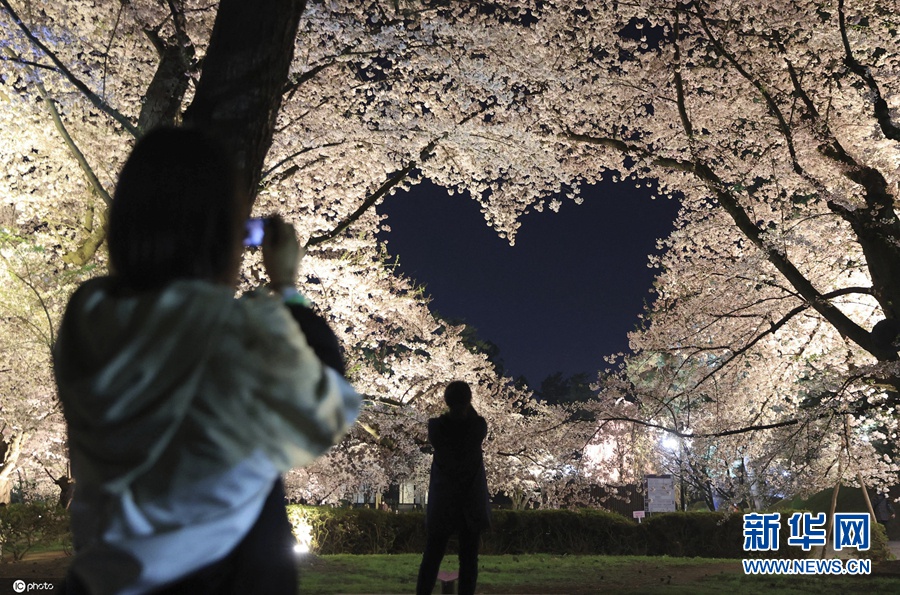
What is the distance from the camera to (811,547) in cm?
1229

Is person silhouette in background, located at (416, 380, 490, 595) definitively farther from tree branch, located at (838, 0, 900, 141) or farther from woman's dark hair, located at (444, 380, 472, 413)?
tree branch, located at (838, 0, 900, 141)

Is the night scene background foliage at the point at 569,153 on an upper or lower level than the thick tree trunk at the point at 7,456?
A: upper

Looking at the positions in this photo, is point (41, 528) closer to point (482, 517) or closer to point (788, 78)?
point (482, 517)

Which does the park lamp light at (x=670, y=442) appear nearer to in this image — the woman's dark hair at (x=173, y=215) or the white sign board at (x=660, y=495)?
the white sign board at (x=660, y=495)

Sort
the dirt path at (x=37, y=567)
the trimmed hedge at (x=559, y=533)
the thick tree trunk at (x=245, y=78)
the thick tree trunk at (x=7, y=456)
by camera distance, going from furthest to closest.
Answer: the thick tree trunk at (x=7, y=456), the trimmed hedge at (x=559, y=533), the dirt path at (x=37, y=567), the thick tree trunk at (x=245, y=78)

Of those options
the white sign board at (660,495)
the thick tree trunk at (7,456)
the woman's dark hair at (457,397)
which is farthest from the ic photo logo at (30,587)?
the white sign board at (660,495)

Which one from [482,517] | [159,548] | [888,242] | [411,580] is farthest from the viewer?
[411,580]

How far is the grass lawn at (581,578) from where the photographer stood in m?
7.73

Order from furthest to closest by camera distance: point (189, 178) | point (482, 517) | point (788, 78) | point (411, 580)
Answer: point (788, 78)
point (411, 580)
point (482, 517)
point (189, 178)

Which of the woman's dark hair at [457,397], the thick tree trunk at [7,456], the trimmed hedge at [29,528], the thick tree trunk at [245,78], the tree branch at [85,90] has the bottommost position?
the trimmed hedge at [29,528]

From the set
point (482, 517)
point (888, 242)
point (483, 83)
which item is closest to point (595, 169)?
point (483, 83)

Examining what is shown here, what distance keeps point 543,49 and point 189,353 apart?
32.2ft

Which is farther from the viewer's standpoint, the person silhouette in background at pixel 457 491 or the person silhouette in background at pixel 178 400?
the person silhouette in background at pixel 457 491

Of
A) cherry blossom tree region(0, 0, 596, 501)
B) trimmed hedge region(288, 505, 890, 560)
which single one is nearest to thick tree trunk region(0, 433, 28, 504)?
cherry blossom tree region(0, 0, 596, 501)
